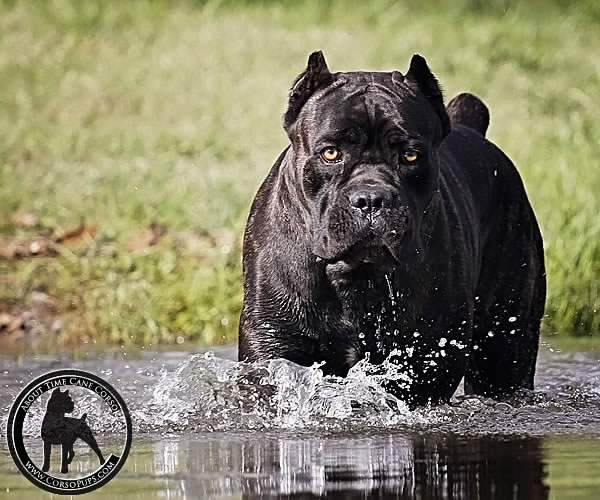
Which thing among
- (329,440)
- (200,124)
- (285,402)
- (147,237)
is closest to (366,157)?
(285,402)

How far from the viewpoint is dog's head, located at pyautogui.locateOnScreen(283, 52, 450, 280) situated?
528 centimetres

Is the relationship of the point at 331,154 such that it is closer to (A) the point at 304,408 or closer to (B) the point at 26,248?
(A) the point at 304,408

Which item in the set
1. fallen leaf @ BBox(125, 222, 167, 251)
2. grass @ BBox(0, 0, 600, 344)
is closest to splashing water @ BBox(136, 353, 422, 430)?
grass @ BBox(0, 0, 600, 344)

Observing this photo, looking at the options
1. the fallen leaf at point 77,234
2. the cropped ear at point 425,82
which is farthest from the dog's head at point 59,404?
the fallen leaf at point 77,234

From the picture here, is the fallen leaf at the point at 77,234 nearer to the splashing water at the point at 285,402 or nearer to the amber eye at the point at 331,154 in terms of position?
the splashing water at the point at 285,402

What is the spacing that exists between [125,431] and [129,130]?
734cm

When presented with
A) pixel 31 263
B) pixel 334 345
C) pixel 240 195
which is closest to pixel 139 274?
pixel 31 263

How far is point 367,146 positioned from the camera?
215 inches

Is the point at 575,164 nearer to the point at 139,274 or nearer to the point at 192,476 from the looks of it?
the point at 139,274

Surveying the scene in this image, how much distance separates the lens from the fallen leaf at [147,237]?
31.3 feet

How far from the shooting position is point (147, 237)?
31.8 feet

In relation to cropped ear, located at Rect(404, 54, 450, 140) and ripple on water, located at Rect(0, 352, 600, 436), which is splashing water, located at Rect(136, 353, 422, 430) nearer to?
ripple on water, located at Rect(0, 352, 600, 436)

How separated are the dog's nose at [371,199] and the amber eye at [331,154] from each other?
0.25 m

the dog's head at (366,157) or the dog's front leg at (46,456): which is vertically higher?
the dog's head at (366,157)
